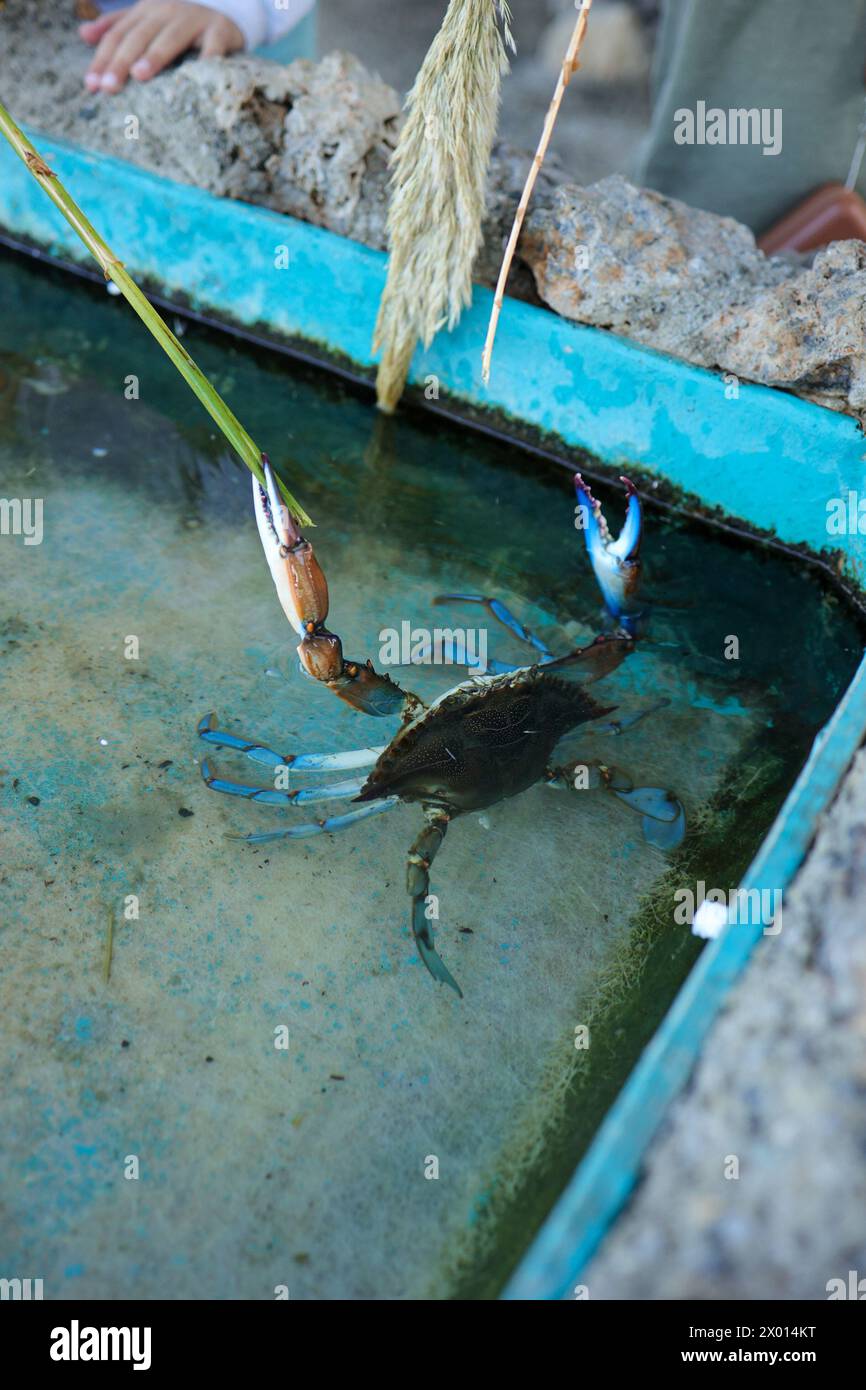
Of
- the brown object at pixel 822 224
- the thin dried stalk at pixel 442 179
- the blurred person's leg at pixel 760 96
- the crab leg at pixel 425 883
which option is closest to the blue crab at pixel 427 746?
the crab leg at pixel 425 883

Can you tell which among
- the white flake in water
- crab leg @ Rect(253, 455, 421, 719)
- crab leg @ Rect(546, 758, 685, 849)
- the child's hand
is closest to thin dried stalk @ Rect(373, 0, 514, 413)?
the child's hand

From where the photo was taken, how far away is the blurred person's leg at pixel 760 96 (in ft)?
11.0

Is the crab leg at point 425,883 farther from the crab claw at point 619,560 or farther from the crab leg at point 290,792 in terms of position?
the crab claw at point 619,560

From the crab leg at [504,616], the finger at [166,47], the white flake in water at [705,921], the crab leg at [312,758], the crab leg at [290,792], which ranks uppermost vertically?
the finger at [166,47]

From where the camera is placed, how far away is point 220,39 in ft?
10.6

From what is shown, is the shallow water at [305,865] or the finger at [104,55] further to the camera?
the finger at [104,55]

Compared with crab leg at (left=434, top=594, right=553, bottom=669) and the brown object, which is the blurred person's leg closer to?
the brown object

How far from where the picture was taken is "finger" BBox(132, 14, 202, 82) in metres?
3.21

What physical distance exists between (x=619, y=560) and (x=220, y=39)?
2164 millimetres

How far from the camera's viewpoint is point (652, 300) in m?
2.74

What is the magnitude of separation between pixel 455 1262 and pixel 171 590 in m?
1.66

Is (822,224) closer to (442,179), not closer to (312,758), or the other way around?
(442,179)

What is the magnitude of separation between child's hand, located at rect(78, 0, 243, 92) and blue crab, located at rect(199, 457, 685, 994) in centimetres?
195

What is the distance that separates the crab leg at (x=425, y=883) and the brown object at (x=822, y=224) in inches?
89.9
